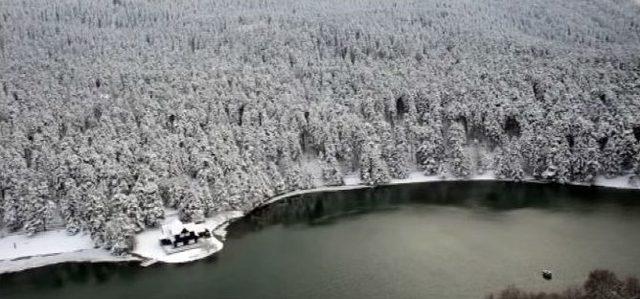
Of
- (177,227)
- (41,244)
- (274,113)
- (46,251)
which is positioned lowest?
(46,251)

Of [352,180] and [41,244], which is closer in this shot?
[41,244]

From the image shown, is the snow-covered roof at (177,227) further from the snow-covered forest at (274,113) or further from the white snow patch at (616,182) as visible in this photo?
the white snow patch at (616,182)

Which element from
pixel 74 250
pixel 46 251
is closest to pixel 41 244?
pixel 46 251

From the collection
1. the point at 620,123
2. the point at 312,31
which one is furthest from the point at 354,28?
the point at 620,123

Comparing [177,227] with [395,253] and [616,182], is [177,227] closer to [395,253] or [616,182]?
[395,253]

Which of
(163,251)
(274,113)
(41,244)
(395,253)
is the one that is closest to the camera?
(395,253)

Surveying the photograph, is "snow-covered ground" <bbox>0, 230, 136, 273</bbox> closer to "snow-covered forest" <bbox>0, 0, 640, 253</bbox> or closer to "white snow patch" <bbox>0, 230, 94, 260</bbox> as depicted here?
"white snow patch" <bbox>0, 230, 94, 260</bbox>

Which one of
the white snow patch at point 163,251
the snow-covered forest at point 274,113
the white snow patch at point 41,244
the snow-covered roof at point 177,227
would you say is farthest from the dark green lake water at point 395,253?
the snow-covered forest at point 274,113

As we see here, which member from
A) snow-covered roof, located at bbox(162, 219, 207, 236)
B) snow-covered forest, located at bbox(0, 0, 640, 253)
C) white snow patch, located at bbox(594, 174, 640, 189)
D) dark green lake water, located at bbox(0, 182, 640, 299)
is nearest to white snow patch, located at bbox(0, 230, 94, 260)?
snow-covered forest, located at bbox(0, 0, 640, 253)
